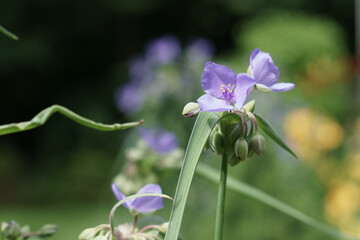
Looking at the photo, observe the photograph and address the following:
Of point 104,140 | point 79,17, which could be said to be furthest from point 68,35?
point 104,140

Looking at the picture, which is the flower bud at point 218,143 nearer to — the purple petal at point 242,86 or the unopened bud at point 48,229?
the purple petal at point 242,86

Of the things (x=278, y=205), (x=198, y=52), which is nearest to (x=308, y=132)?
(x=198, y=52)

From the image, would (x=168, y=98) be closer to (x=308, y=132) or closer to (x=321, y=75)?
(x=308, y=132)

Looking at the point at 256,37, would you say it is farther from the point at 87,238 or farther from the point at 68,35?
the point at 87,238

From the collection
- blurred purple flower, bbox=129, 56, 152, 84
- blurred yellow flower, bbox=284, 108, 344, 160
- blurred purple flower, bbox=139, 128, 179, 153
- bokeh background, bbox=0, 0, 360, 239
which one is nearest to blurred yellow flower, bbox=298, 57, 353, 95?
bokeh background, bbox=0, 0, 360, 239

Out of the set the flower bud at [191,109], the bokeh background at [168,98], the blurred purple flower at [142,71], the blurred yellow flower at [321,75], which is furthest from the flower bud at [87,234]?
the blurred yellow flower at [321,75]
